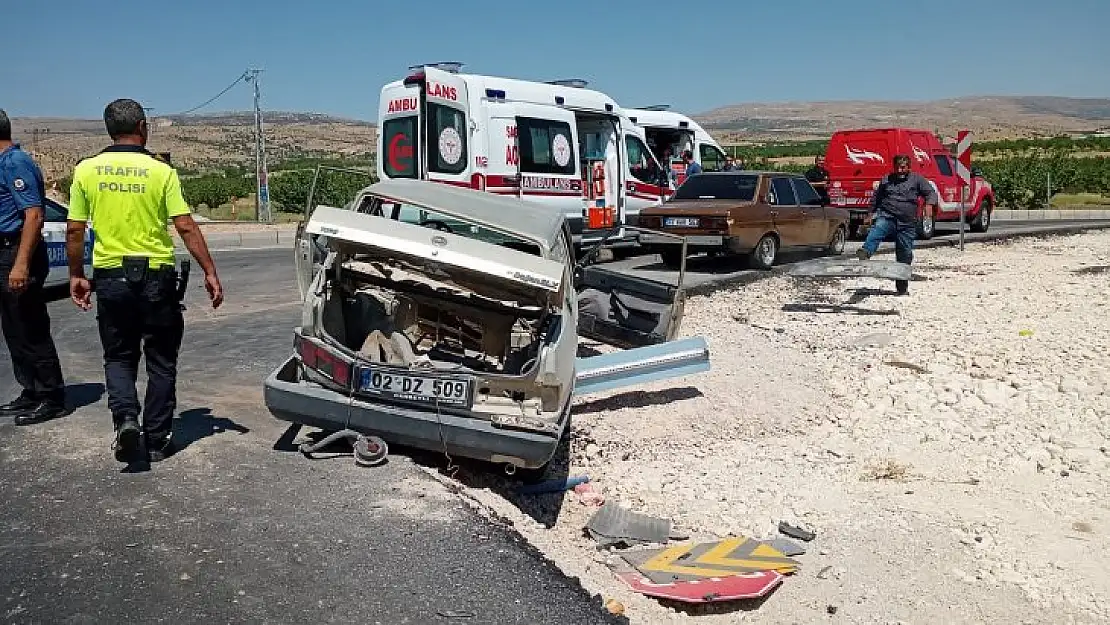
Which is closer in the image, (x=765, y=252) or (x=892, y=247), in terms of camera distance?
(x=765, y=252)

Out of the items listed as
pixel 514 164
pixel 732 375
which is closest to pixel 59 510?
pixel 732 375

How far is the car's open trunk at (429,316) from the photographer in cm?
625

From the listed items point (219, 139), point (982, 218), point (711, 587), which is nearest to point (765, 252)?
point (982, 218)

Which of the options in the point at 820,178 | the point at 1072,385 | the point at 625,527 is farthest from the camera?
the point at 820,178

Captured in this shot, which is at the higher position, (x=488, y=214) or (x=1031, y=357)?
(x=488, y=214)

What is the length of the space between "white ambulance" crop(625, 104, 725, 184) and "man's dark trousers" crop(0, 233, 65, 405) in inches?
538

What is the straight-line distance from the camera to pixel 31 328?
19.8ft

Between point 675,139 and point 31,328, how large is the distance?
15.7m

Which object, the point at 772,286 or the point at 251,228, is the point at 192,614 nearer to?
the point at 772,286

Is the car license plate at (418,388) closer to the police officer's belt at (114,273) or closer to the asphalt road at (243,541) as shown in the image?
the asphalt road at (243,541)

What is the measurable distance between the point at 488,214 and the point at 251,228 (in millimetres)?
21601

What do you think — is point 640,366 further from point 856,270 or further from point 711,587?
point 856,270

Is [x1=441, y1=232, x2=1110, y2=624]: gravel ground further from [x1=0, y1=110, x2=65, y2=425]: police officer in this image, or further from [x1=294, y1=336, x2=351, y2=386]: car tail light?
[x1=0, y1=110, x2=65, y2=425]: police officer

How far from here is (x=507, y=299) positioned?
20.8ft
